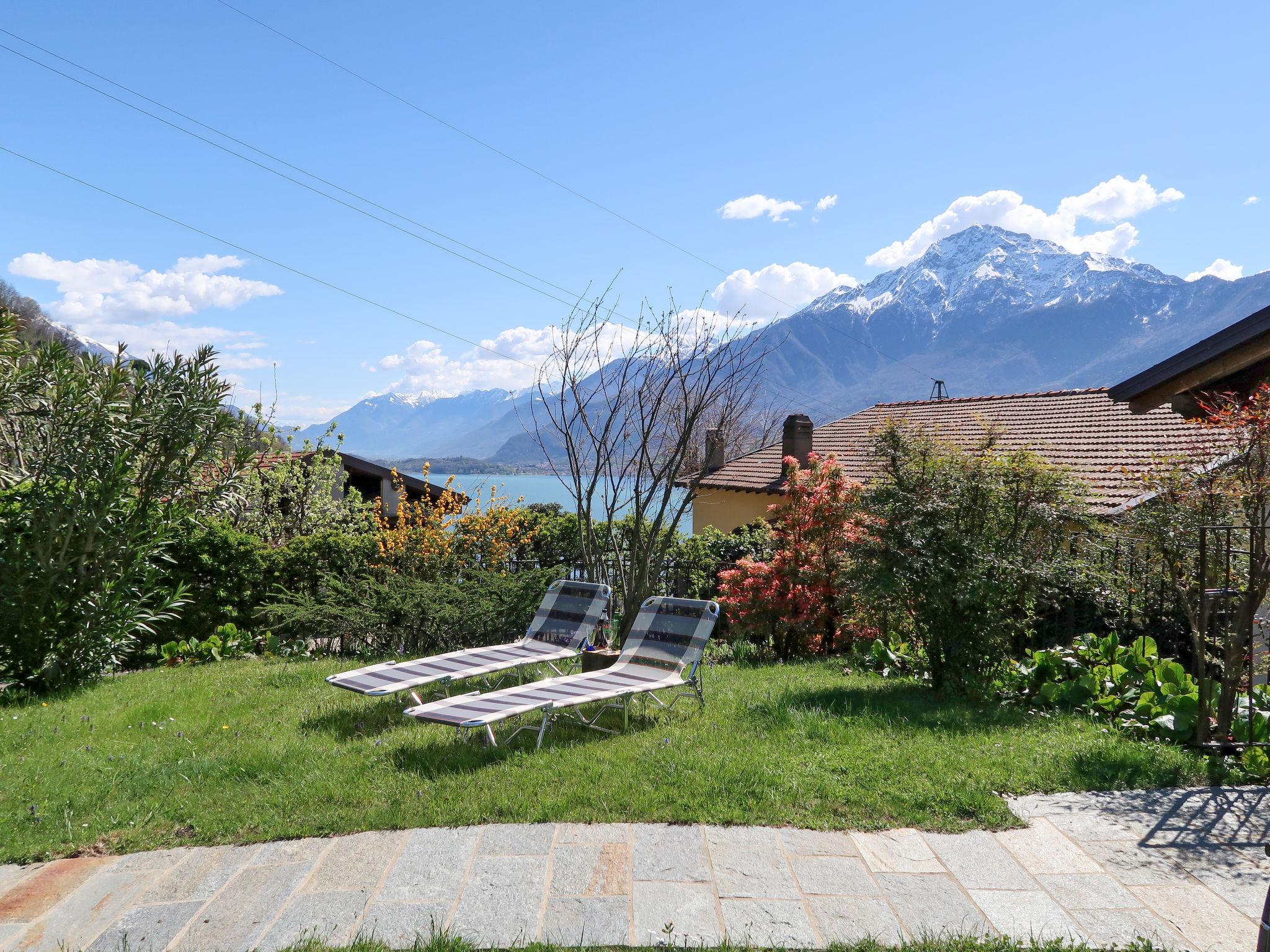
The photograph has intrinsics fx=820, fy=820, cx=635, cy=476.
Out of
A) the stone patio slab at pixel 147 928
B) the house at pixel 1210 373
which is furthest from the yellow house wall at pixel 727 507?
the stone patio slab at pixel 147 928

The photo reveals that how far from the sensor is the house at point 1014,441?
8.77 meters

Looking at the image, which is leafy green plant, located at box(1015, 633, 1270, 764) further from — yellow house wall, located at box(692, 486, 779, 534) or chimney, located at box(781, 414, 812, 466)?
chimney, located at box(781, 414, 812, 466)

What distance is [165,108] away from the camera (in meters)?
13.4

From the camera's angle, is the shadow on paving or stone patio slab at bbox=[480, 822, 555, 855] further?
the shadow on paving

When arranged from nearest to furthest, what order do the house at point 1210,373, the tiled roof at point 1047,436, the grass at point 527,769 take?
1. the grass at point 527,769
2. the house at point 1210,373
3. the tiled roof at point 1047,436

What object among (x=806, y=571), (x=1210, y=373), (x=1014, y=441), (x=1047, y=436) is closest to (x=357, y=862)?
(x=806, y=571)

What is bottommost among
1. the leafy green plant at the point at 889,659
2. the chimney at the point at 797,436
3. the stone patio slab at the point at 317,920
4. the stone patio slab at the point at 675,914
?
the stone patio slab at the point at 317,920

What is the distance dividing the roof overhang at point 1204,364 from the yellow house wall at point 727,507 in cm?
1279

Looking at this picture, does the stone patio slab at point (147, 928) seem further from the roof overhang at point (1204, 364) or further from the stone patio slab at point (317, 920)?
the roof overhang at point (1204, 364)

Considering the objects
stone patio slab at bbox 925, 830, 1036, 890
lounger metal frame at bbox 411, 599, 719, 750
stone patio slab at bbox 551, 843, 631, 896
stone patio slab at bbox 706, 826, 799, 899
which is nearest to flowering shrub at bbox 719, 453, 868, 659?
lounger metal frame at bbox 411, 599, 719, 750

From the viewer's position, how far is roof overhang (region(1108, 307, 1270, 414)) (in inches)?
271

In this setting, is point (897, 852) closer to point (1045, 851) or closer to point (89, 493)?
point (1045, 851)

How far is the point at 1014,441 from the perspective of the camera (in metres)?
12.3

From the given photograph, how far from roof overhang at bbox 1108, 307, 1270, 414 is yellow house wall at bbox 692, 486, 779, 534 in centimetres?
1279
